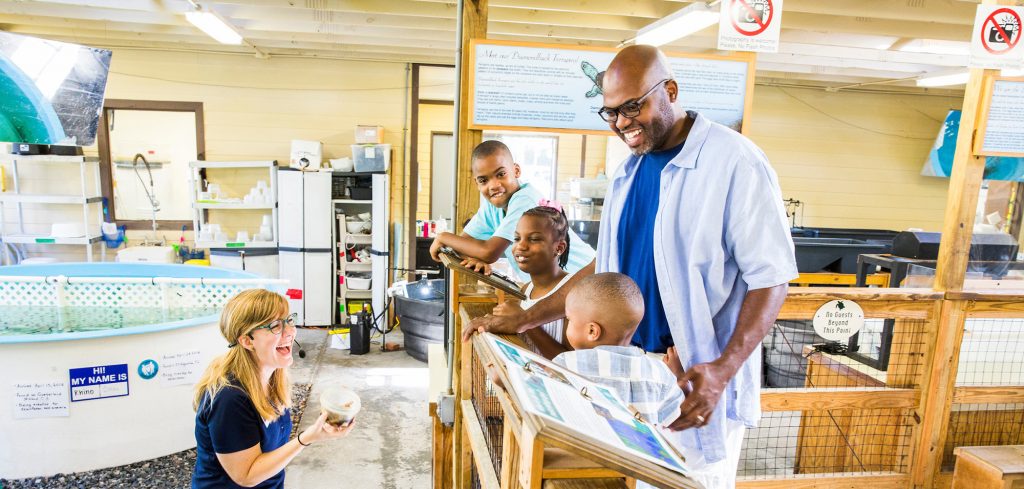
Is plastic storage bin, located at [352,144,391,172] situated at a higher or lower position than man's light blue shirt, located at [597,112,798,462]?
higher

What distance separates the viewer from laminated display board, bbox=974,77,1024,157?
2584 millimetres

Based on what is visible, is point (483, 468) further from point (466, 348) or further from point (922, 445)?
point (922, 445)

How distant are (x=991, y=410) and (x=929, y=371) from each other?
31.0 inches

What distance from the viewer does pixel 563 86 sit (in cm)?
229

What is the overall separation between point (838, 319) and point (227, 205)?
272 inches

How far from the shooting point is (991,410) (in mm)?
3037

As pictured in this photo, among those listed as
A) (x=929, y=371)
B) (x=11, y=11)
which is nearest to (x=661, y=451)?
(x=929, y=371)

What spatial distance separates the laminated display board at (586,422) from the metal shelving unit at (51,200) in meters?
7.62

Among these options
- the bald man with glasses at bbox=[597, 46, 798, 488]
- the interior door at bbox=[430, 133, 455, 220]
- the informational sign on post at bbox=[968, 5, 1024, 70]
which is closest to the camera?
the bald man with glasses at bbox=[597, 46, 798, 488]

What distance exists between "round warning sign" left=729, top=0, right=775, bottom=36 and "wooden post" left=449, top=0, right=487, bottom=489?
39.2 inches

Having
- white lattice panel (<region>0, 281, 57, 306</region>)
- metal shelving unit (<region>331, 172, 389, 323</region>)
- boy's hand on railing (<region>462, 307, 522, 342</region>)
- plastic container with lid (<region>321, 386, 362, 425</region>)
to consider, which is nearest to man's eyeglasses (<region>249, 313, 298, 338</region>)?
plastic container with lid (<region>321, 386, 362, 425</region>)

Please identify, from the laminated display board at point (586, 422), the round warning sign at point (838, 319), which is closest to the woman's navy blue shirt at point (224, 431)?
the laminated display board at point (586, 422)

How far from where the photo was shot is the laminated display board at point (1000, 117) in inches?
102

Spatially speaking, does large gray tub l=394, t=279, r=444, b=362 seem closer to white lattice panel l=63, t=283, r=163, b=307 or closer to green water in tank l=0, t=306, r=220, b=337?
green water in tank l=0, t=306, r=220, b=337
